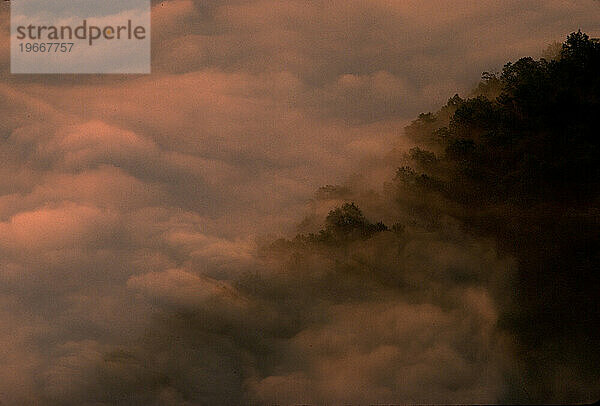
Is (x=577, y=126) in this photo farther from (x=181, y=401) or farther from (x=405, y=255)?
(x=181, y=401)

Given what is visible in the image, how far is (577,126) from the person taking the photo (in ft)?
66.1

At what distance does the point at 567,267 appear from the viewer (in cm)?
1978

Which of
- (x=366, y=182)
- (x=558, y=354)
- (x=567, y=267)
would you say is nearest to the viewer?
(x=558, y=354)

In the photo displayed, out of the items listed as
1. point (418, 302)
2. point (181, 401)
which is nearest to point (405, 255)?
point (418, 302)

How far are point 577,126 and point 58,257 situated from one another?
→ 19.8 meters

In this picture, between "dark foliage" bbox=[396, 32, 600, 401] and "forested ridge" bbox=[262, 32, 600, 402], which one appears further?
"dark foliage" bbox=[396, 32, 600, 401]

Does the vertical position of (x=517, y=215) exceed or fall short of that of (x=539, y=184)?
it falls short

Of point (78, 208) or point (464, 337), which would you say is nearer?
point (464, 337)

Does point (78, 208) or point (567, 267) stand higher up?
point (78, 208)

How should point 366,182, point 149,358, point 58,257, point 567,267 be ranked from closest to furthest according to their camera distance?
point 567,267, point 149,358, point 366,182, point 58,257

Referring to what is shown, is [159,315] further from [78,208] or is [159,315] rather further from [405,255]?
[405,255]

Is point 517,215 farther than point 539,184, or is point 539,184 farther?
point 517,215

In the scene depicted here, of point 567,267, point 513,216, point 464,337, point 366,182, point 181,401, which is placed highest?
point 366,182

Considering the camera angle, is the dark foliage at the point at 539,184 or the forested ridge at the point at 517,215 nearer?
the forested ridge at the point at 517,215
